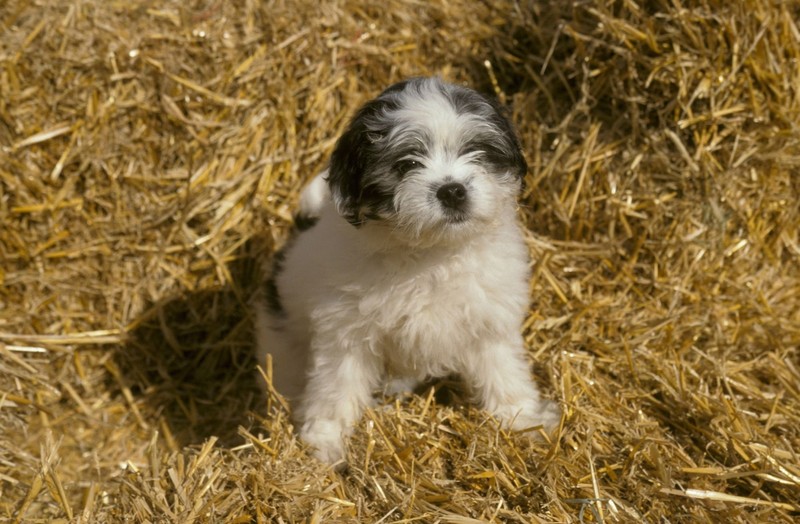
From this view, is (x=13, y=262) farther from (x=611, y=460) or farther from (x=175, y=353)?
(x=611, y=460)

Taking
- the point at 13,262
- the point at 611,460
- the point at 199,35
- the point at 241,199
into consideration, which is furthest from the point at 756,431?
the point at 13,262

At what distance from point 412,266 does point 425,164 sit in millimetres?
543

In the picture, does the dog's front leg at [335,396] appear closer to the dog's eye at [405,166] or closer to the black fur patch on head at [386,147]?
the black fur patch on head at [386,147]

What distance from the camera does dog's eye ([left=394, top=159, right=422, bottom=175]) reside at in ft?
10.8

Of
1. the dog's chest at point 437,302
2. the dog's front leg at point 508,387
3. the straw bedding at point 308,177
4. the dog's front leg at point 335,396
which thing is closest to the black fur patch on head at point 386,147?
the dog's chest at point 437,302

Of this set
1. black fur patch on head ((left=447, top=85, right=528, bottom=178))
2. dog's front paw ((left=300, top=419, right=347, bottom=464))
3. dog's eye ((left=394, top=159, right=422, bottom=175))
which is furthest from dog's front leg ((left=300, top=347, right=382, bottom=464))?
black fur patch on head ((left=447, top=85, right=528, bottom=178))

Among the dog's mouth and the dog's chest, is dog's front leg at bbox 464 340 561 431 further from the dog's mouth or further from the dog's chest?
the dog's mouth

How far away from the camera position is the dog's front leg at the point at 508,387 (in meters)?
3.95

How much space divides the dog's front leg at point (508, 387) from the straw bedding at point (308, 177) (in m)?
0.13

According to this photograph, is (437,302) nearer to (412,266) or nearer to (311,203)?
(412,266)

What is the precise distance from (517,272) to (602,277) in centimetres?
132

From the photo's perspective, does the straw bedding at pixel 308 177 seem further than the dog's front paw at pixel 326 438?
Yes

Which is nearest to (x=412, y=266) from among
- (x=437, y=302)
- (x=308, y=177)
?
(x=437, y=302)

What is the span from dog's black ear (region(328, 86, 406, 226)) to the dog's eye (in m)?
0.11
